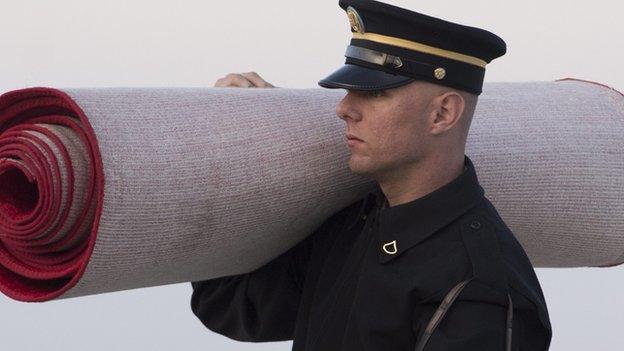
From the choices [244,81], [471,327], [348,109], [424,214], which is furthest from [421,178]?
[244,81]

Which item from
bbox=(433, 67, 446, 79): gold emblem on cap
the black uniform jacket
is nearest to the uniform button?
the black uniform jacket

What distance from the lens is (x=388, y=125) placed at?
7.51 feet

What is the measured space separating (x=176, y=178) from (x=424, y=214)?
1.51 feet

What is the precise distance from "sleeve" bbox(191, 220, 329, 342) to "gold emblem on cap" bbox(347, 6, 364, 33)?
1.46 ft

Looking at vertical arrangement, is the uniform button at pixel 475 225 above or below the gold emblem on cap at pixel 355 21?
Result: below

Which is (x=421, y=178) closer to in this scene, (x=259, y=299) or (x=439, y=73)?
(x=439, y=73)

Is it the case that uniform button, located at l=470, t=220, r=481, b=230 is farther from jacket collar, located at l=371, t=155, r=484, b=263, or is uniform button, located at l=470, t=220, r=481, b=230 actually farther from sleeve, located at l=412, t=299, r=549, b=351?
sleeve, located at l=412, t=299, r=549, b=351

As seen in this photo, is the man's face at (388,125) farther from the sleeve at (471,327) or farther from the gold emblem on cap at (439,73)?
the sleeve at (471,327)

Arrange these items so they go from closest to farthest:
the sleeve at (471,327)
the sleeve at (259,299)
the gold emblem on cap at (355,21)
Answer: the sleeve at (471,327), the gold emblem on cap at (355,21), the sleeve at (259,299)

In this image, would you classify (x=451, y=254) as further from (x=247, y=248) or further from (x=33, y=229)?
(x=33, y=229)

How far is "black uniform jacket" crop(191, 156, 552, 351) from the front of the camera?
7.33 ft

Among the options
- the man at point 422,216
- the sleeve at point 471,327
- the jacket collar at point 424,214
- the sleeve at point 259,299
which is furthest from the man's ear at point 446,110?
the sleeve at point 259,299

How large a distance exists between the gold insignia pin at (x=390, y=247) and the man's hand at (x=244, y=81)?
54 centimetres

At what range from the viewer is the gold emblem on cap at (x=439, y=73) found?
2320mm
